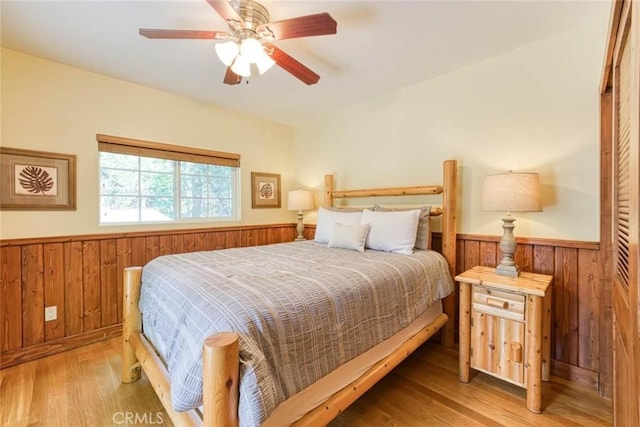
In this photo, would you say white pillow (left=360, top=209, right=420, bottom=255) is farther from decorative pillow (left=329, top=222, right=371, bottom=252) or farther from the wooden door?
the wooden door

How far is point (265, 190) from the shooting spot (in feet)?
13.0

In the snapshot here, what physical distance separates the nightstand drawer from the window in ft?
9.39

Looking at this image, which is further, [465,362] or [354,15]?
[465,362]

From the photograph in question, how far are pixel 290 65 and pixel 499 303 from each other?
6.95 feet

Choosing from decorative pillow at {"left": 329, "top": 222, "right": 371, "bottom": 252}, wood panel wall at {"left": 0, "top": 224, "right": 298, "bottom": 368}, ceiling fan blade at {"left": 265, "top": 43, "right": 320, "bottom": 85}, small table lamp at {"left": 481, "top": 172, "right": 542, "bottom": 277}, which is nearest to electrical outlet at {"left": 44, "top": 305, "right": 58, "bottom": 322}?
wood panel wall at {"left": 0, "top": 224, "right": 298, "bottom": 368}

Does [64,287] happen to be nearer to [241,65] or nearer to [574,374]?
[241,65]

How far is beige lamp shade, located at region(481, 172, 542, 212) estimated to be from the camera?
6.07 feet

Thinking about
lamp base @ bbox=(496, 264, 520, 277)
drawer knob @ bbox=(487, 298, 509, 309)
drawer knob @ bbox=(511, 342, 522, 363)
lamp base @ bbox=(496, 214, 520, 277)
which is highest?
lamp base @ bbox=(496, 214, 520, 277)

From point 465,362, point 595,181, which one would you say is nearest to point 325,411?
Answer: point 465,362

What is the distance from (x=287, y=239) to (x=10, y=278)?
2.80 meters

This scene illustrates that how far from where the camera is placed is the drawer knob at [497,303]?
182cm

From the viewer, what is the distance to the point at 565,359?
203 centimetres

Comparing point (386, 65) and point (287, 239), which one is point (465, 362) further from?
point (287, 239)

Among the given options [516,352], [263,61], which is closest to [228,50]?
[263,61]
